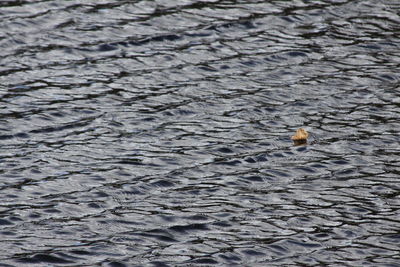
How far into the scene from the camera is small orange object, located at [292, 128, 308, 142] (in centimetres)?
1591

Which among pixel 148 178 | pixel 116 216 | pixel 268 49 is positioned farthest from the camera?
pixel 268 49

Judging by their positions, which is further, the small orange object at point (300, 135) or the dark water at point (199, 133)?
the small orange object at point (300, 135)

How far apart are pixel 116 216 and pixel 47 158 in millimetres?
2605

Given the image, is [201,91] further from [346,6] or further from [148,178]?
[346,6]

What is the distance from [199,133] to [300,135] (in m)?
1.96

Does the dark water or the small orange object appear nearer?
the dark water

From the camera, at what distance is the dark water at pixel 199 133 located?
1254cm

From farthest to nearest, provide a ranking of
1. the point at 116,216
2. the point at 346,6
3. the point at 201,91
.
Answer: the point at 346,6, the point at 201,91, the point at 116,216

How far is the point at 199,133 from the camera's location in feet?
53.8

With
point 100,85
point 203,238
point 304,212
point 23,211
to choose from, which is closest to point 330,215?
point 304,212

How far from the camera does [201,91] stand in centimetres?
1825

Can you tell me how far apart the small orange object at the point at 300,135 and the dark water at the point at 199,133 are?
168 millimetres

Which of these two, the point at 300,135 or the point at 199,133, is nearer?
the point at 300,135

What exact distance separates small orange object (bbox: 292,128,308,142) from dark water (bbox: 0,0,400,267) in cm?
17
